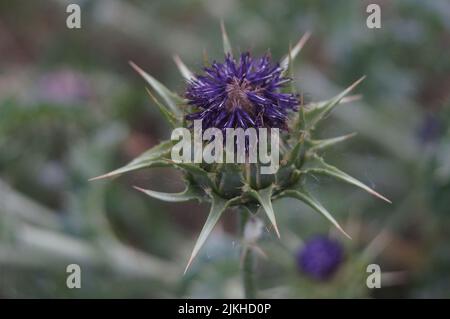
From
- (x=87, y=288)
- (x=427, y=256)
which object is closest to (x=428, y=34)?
(x=427, y=256)

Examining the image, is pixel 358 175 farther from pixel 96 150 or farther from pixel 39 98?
pixel 39 98

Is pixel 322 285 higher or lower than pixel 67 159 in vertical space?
lower

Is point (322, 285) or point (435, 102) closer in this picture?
point (322, 285)

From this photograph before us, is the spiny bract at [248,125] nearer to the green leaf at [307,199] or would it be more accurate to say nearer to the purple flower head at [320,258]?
the green leaf at [307,199]

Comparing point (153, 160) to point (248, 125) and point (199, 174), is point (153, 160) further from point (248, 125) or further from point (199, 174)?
point (248, 125)

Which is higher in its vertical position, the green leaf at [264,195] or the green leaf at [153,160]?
the green leaf at [153,160]

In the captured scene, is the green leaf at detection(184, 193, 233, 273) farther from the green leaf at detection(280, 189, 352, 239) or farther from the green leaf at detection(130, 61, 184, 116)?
the green leaf at detection(130, 61, 184, 116)
